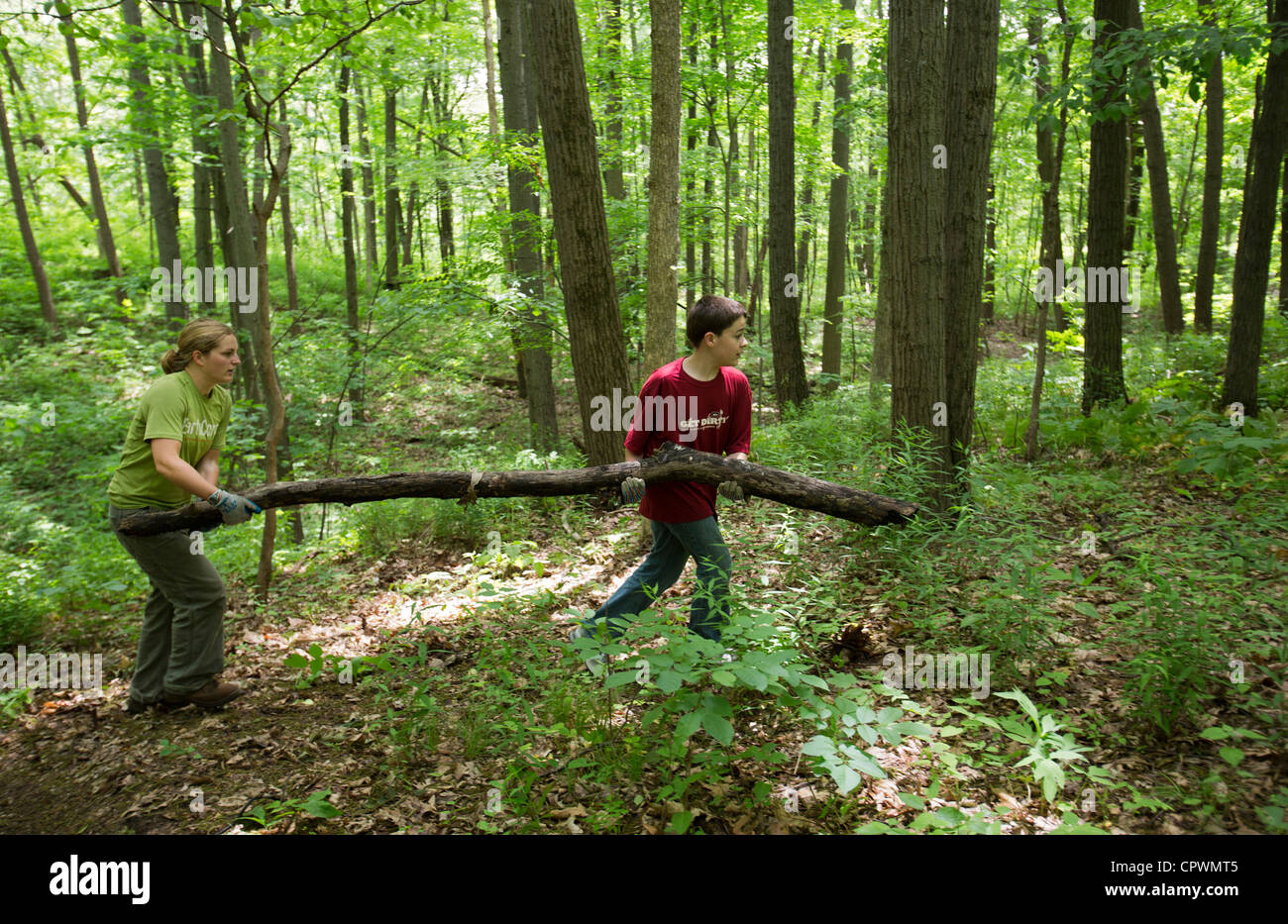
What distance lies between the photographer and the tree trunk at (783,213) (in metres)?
11.2

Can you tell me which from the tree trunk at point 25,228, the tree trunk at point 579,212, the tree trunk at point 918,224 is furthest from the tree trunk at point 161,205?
the tree trunk at point 918,224

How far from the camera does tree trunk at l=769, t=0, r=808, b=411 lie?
36.8 ft

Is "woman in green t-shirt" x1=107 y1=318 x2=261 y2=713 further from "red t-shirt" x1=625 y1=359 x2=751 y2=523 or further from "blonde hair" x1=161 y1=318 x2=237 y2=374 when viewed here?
"red t-shirt" x1=625 y1=359 x2=751 y2=523

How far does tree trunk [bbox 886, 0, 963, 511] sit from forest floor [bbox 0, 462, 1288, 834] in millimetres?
1258

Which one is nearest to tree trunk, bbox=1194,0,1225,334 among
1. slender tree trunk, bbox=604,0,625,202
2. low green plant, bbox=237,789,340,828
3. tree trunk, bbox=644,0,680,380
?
slender tree trunk, bbox=604,0,625,202

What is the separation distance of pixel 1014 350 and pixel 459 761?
23.3m

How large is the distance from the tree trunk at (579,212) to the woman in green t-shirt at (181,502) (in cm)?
333

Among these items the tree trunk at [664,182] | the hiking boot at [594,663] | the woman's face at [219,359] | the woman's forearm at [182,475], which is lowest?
the hiking boot at [594,663]

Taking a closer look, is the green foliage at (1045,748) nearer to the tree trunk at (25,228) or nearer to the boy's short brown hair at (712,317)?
the boy's short brown hair at (712,317)

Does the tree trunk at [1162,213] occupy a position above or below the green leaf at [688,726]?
above

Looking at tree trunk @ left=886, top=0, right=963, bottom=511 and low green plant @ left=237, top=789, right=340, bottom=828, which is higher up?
tree trunk @ left=886, top=0, right=963, bottom=511

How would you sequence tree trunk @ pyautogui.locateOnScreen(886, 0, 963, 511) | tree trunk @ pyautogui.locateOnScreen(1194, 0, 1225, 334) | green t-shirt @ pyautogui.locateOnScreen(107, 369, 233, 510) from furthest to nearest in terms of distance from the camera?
1. tree trunk @ pyautogui.locateOnScreen(1194, 0, 1225, 334)
2. tree trunk @ pyautogui.locateOnScreen(886, 0, 963, 511)
3. green t-shirt @ pyautogui.locateOnScreen(107, 369, 233, 510)

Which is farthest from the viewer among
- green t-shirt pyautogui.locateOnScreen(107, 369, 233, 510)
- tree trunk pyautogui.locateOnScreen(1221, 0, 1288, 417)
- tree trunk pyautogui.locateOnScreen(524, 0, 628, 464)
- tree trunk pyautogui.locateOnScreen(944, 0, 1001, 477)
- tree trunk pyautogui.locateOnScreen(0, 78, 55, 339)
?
tree trunk pyautogui.locateOnScreen(0, 78, 55, 339)
